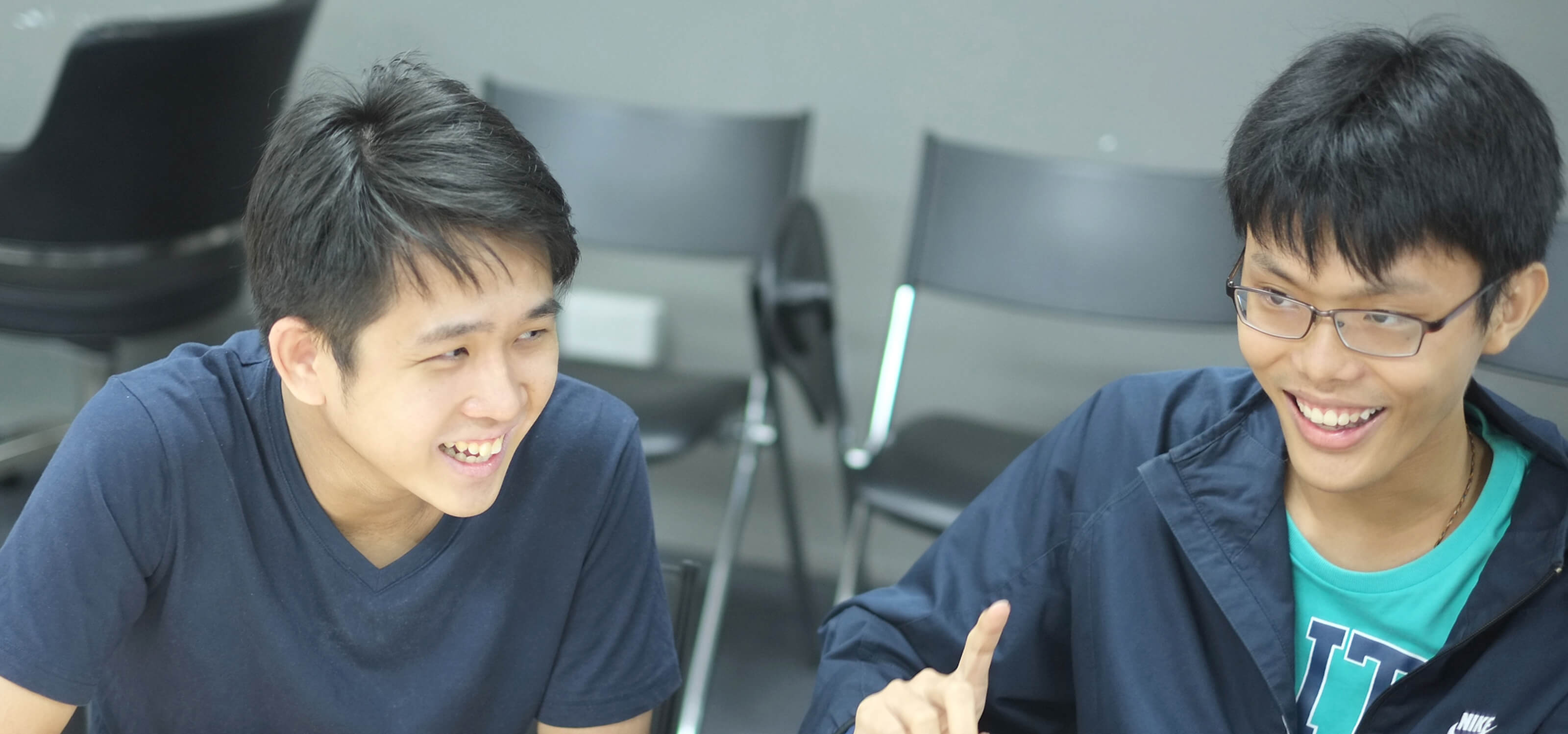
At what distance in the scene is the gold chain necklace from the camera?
4.15 feet

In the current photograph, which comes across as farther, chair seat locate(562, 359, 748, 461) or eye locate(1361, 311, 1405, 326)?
chair seat locate(562, 359, 748, 461)

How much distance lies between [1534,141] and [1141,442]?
0.44m

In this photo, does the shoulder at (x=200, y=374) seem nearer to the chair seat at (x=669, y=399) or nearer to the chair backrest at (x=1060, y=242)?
the chair seat at (x=669, y=399)

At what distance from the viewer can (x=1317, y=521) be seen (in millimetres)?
1295

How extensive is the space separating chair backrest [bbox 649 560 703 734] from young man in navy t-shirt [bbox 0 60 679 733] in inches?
0.5

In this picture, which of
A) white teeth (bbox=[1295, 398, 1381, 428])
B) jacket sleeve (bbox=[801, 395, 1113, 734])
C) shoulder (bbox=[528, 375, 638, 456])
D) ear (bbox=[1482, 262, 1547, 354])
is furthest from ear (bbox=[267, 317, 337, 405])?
ear (bbox=[1482, 262, 1547, 354])

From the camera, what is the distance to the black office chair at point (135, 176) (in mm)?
2514

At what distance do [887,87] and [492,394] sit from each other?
191cm

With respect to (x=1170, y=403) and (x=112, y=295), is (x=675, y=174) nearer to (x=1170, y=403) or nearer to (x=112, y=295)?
(x=112, y=295)

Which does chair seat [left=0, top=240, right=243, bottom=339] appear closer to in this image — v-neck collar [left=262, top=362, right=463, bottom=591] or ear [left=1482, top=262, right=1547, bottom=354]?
v-neck collar [left=262, top=362, right=463, bottom=591]

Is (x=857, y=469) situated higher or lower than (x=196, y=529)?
lower

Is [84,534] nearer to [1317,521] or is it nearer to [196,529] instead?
[196,529]

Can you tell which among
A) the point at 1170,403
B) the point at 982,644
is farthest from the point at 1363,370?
the point at 982,644

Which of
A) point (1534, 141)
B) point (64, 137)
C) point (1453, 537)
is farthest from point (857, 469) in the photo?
point (64, 137)
